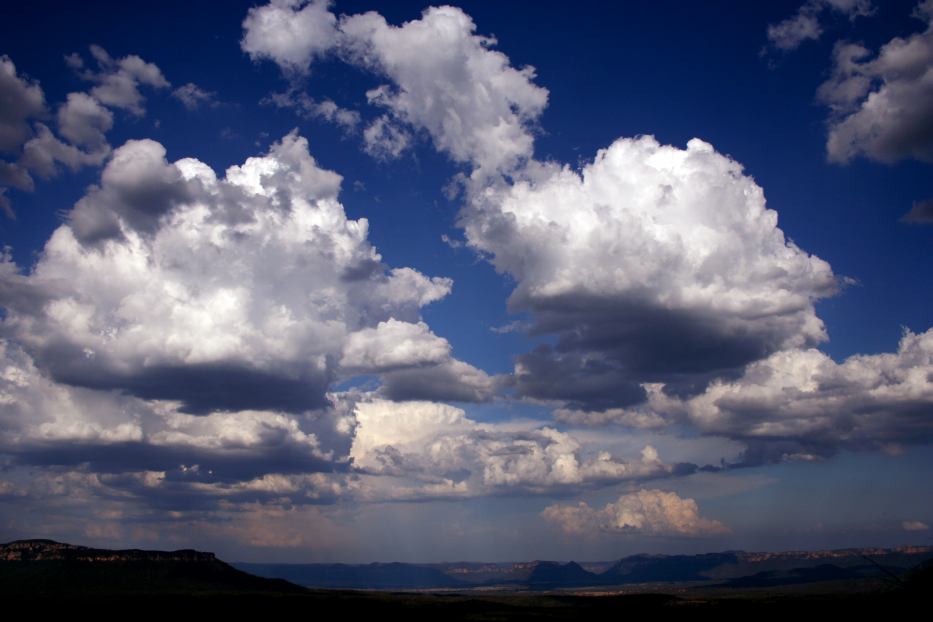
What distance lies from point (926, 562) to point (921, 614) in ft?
111

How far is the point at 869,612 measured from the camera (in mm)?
55750

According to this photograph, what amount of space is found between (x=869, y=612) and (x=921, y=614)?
13.3 ft

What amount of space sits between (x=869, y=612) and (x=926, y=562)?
1262 inches

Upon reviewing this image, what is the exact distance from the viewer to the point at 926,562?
263ft

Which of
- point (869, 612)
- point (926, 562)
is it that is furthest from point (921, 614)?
point (926, 562)

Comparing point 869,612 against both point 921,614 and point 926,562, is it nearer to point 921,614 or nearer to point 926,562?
point 921,614

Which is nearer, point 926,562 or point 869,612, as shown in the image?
point 869,612

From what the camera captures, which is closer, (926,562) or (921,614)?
(921,614)

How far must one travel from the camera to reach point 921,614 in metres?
52.4
